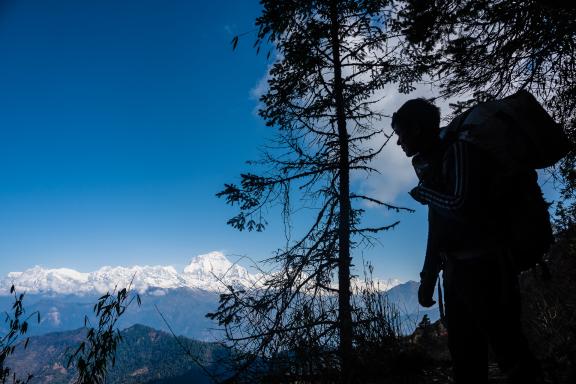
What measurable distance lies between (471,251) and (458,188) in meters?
0.35

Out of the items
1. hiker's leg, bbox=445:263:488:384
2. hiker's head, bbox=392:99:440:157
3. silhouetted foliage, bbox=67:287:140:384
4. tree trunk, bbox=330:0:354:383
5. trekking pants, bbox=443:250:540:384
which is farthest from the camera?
tree trunk, bbox=330:0:354:383

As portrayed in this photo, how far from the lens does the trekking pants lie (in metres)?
1.53

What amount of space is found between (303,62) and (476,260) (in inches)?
208

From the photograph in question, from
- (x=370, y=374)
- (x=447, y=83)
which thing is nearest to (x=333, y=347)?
(x=370, y=374)

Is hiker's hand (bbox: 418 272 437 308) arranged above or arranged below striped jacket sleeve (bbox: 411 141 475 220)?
below

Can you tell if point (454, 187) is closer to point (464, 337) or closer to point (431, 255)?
point (431, 255)

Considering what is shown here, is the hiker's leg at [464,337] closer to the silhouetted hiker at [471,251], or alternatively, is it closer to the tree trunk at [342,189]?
the silhouetted hiker at [471,251]

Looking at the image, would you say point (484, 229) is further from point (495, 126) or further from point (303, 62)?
point (303, 62)

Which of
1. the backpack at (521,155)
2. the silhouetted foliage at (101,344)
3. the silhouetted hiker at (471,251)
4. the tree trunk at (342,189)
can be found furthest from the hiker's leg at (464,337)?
the silhouetted foliage at (101,344)

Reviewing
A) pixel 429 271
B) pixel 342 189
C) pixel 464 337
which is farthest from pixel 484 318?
pixel 342 189

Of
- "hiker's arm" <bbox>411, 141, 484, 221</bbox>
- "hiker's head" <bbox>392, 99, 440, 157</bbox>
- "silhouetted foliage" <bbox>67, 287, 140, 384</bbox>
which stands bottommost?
"silhouetted foliage" <bbox>67, 287, 140, 384</bbox>

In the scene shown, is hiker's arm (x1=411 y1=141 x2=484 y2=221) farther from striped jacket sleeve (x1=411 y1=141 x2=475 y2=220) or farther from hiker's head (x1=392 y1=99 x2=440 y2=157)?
hiker's head (x1=392 y1=99 x2=440 y2=157)

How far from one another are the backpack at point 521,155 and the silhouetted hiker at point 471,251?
1.6 inches

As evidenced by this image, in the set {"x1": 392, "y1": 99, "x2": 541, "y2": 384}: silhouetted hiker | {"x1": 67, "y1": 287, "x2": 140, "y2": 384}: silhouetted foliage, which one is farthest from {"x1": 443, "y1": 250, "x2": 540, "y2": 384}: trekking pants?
{"x1": 67, "y1": 287, "x2": 140, "y2": 384}: silhouetted foliage
